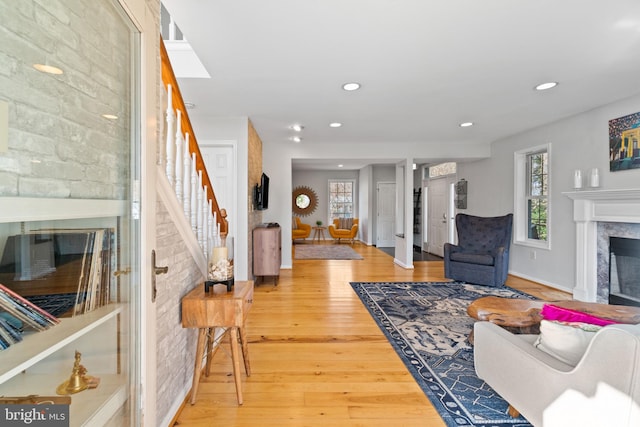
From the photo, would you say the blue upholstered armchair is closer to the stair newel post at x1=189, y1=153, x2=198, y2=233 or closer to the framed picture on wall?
the framed picture on wall

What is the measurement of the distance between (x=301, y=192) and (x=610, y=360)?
924 cm

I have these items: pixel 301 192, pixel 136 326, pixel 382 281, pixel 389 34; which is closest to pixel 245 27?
pixel 389 34

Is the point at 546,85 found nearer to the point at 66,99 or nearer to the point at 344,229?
the point at 66,99

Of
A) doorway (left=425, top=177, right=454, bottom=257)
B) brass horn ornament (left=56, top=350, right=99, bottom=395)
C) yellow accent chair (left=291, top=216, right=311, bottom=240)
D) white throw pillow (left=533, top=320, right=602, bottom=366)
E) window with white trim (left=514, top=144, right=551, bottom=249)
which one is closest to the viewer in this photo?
brass horn ornament (left=56, top=350, right=99, bottom=395)

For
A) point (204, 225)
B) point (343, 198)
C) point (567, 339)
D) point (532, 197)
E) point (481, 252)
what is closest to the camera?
point (567, 339)

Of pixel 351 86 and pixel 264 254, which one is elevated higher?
pixel 351 86

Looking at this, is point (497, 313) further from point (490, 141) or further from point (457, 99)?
point (490, 141)

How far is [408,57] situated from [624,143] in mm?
2908

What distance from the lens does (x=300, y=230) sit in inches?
359

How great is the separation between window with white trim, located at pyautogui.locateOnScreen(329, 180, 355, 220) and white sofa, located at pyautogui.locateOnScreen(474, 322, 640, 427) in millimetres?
8678

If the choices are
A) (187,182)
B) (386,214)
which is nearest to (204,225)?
(187,182)

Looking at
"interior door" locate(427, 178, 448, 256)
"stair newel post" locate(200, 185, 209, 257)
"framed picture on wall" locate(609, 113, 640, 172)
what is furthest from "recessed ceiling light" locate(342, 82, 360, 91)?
"interior door" locate(427, 178, 448, 256)

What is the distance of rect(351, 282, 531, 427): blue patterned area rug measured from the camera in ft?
5.56

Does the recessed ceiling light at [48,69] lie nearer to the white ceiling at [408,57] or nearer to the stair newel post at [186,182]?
the stair newel post at [186,182]
